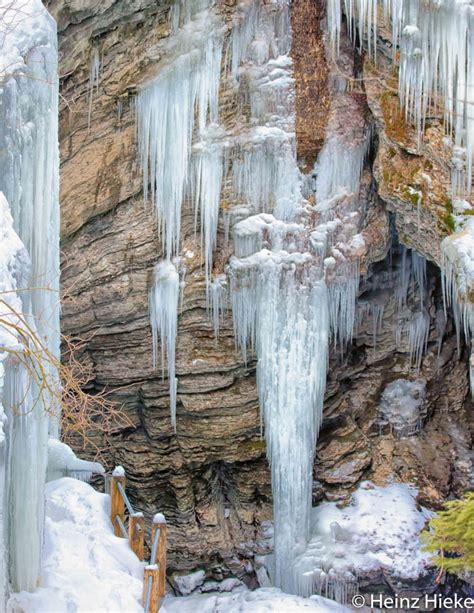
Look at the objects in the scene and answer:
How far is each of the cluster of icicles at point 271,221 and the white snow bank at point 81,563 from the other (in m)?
3.76

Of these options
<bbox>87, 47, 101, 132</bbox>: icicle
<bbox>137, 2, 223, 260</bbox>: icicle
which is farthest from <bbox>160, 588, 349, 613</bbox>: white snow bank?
<bbox>87, 47, 101, 132</bbox>: icicle

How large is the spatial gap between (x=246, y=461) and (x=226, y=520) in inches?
42.1

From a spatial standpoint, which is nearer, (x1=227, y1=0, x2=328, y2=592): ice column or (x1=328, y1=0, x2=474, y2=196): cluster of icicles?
(x1=328, y1=0, x2=474, y2=196): cluster of icicles

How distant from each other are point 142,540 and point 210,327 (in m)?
4.33

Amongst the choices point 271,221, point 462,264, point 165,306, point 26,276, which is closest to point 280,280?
point 271,221

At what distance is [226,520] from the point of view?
12469 millimetres

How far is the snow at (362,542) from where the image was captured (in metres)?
10.8

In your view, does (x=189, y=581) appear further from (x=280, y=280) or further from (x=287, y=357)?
(x=280, y=280)

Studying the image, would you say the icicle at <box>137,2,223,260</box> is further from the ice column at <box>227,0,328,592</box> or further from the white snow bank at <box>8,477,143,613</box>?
the white snow bank at <box>8,477,143,613</box>

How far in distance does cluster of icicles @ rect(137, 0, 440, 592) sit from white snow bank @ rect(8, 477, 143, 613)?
376 cm

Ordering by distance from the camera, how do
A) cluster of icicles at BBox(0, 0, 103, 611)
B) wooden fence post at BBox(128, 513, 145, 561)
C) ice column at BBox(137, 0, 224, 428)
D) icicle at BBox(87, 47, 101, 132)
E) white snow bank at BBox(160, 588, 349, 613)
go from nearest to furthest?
cluster of icicles at BBox(0, 0, 103, 611) → wooden fence post at BBox(128, 513, 145, 561) → icicle at BBox(87, 47, 101, 132) → ice column at BBox(137, 0, 224, 428) → white snow bank at BBox(160, 588, 349, 613)

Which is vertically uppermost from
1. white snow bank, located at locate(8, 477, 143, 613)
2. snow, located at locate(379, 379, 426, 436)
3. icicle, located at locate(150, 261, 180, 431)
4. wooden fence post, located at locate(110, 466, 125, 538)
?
icicle, located at locate(150, 261, 180, 431)

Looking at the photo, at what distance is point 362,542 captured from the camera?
1120cm

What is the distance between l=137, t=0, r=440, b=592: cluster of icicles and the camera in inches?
410
